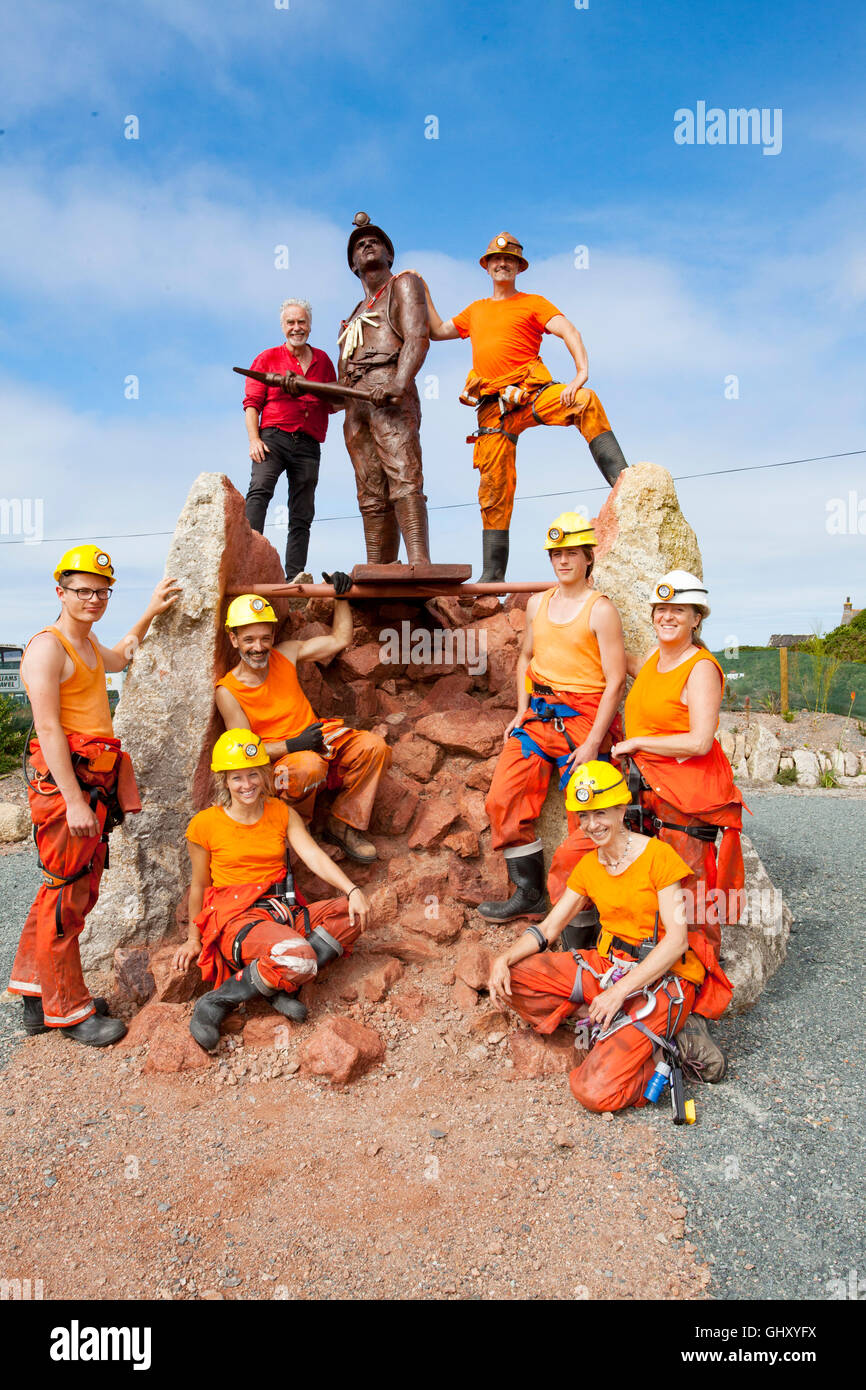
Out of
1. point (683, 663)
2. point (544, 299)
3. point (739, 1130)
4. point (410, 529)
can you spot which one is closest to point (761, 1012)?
point (739, 1130)

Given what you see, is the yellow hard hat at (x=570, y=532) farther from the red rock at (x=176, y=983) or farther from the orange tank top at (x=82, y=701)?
the red rock at (x=176, y=983)

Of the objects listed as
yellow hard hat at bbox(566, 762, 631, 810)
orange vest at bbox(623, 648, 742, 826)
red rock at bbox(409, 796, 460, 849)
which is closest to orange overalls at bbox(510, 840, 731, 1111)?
yellow hard hat at bbox(566, 762, 631, 810)

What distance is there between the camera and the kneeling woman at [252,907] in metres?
4.09

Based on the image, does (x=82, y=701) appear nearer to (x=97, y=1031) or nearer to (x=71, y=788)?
(x=71, y=788)

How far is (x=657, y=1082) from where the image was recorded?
3.69 m

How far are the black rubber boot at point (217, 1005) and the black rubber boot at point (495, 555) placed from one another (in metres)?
3.20

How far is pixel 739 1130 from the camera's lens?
11.9 ft

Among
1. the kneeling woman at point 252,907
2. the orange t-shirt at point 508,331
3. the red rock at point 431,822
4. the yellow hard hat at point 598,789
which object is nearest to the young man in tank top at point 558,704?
the red rock at point 431,822

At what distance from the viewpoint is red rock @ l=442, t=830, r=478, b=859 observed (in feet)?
16.3

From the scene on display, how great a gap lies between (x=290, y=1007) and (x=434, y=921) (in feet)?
3.05

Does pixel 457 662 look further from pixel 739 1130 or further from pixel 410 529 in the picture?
pixel 739 1130

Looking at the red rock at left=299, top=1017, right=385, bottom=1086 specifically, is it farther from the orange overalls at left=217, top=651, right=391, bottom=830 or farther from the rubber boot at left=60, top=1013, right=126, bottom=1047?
the orange overalls at left=217, top=651, right=391, bottom=830

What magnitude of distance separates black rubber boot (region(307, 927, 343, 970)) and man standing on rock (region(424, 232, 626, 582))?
10.8 ft
